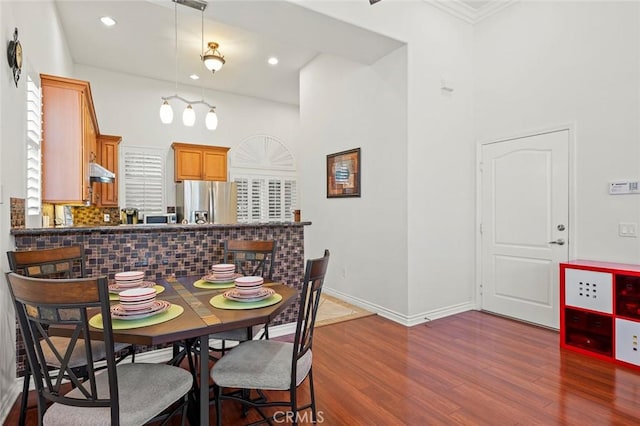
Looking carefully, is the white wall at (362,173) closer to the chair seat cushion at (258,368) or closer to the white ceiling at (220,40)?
the white ceiling at (220,40)

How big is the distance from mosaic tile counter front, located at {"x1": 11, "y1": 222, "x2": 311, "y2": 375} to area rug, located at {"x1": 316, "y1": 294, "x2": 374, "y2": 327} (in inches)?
25.6

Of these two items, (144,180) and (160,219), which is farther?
(144,180)

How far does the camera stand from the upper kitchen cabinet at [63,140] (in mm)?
3131

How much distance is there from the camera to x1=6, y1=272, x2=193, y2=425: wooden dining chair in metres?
1.27

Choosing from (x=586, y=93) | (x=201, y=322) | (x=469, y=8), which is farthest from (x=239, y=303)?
(x=469, y=8)

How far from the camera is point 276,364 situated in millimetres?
1808

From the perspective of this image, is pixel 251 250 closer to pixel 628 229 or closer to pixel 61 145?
pixel 61 145

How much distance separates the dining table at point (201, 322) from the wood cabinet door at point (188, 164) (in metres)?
4.56

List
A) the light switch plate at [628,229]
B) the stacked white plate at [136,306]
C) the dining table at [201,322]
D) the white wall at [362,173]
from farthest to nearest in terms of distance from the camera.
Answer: the white wall at [362,173], the light switch plate at [628,229], the stacked white plate at [136,306], the dining table at [201,322]

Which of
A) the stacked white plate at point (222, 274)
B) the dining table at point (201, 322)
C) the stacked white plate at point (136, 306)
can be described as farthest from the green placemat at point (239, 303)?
the stacked white plate at point (222, 274)

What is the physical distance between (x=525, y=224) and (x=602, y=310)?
1155 millimetres

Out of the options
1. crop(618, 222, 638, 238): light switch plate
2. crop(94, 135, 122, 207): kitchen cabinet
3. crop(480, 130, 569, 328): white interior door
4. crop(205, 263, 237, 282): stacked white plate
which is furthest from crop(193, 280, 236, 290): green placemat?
crop(94, 135, 122, 207): kitchen cabinet

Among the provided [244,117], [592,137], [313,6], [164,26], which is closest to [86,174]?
[164,26]

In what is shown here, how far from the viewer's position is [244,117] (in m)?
7.26
